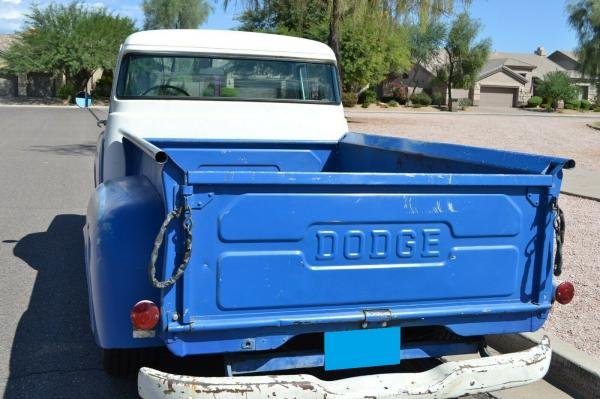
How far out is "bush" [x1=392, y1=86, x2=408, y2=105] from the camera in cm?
5925

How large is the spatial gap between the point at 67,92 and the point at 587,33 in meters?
37.9

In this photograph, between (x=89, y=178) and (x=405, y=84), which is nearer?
(x=89, y=178)

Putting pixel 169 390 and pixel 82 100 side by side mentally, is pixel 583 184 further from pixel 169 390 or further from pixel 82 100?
pixel 169 390

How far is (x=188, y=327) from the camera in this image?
2.80 meters

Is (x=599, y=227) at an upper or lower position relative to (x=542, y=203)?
A: lower

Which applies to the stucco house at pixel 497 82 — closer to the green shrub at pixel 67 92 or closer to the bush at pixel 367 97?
the bush at pixel 367 97

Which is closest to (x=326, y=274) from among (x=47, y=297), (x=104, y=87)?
(x=47, y=297)

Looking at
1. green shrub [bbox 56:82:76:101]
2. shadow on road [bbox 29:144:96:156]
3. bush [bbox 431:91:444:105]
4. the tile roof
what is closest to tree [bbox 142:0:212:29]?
green shrub [bbox 56:82:76:101]

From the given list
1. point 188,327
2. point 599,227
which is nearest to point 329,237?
point 188,327

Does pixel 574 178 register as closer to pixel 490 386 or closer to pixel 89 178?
pixel 89 178

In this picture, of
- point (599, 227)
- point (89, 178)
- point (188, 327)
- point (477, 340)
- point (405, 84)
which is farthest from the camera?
point (405, 84)

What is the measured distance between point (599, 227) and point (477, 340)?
5.60 meters

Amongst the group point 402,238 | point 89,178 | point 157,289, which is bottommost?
point 89,178

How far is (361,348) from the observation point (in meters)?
3.07
